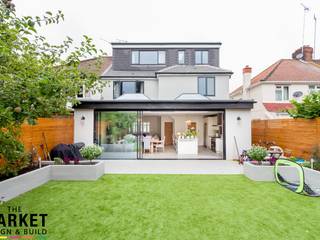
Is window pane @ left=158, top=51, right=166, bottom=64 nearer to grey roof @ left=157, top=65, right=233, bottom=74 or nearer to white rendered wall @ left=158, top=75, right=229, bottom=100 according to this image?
grey roof @ left=157, top=65, right=233, bottom=74

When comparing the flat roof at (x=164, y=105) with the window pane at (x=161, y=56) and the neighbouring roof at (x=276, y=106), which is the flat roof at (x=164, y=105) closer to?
the neighbouring roof at (x=276, y=106)

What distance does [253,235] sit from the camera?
3598mm

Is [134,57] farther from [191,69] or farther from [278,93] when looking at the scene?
[278,93]

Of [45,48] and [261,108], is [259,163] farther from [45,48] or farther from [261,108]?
[261,108]

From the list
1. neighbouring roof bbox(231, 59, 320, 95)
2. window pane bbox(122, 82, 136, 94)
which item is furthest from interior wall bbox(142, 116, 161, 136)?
neighbouring roof bbox(231, 59, 320, 95)

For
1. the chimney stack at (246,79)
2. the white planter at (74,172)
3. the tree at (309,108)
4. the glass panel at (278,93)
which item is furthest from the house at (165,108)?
the glass panel at (278,93)

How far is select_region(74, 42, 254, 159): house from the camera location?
10.9m

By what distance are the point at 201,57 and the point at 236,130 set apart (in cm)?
1008

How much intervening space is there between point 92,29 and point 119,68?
4.68 meters

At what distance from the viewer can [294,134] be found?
9156 millimetres

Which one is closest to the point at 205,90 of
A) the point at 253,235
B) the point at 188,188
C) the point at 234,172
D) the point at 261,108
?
the point at 261,108

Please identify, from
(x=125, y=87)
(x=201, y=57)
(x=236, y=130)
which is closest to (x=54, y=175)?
(x=236, y=130)

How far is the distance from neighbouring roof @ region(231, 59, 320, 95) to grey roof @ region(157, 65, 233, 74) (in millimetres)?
3893

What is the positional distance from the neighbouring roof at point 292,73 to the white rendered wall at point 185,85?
3.56m
